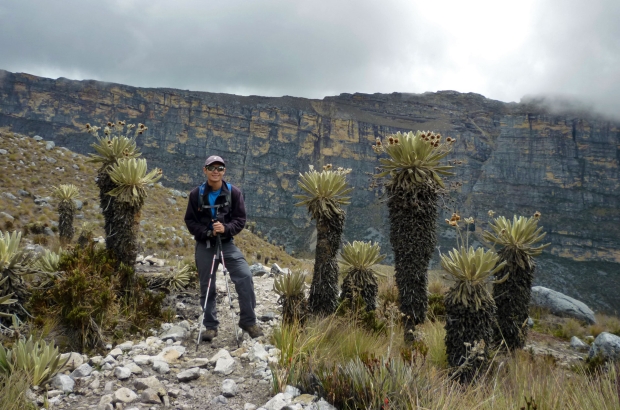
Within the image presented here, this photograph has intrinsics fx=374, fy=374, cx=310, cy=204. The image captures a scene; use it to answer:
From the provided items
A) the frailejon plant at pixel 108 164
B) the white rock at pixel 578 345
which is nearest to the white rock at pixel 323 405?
the frailejon plant at pixel 108 164

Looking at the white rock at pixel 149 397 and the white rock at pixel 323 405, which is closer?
the white rock at pixel 323 405

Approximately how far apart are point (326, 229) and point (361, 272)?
123cm

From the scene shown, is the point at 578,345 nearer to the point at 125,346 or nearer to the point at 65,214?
the point at 125,346

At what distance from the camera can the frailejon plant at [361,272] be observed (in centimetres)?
702

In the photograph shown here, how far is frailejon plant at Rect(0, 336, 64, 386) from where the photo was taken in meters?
3.32

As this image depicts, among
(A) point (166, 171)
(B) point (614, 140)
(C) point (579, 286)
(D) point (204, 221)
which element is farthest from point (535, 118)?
(D) point (204, 221)

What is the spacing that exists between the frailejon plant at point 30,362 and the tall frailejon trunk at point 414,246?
4.87 metres

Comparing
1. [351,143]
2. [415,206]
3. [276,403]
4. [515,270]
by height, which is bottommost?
[276,403]

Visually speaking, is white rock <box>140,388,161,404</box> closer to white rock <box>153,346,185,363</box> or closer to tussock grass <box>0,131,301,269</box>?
white rock <box>153,346,185,363</box>

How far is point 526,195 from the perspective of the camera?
8375 cm

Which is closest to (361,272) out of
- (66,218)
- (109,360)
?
(109,360)

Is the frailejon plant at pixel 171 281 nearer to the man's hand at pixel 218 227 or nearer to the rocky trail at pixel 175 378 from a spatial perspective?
the rocky trail at pixel 175 378

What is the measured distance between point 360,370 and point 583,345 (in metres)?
8.74

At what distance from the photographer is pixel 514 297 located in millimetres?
6270
